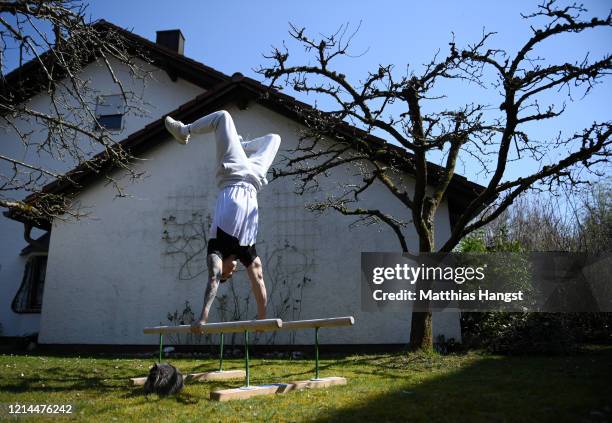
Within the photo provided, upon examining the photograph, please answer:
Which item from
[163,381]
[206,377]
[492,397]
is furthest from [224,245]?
[492,397]

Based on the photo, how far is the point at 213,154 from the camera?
1141 centimetres

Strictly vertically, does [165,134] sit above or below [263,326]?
above

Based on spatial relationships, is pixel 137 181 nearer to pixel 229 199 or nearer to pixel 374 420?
pixel 229 199

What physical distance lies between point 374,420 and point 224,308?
6864 millimetres

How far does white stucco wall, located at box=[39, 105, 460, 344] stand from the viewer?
33.2 feet

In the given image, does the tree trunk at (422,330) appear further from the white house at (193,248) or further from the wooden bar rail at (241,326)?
the wooden bar rail at (241,326)

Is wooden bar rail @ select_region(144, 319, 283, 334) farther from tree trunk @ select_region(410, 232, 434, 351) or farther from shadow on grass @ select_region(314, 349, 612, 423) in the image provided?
tree trunk @ select_region(410, 232, 434, 351)

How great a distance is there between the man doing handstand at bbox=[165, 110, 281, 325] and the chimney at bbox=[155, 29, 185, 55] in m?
12.2

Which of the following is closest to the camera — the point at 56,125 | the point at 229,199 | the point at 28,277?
the point at 229,199

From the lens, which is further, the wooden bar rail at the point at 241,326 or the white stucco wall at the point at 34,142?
the white stucco wall at the point at 34,142

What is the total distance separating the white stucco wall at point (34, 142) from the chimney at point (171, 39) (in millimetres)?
1818

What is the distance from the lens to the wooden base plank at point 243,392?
193 inches

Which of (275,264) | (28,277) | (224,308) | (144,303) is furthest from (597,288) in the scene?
(28,277)

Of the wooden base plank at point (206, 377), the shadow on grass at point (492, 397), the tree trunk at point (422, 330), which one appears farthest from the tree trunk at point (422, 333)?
the wooden base plank at point (206, 377)
